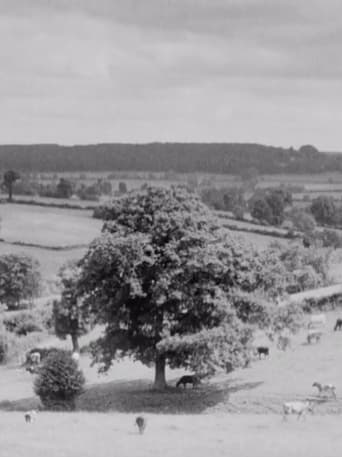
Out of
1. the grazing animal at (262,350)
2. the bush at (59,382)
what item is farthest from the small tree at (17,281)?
the bush at (59,382)

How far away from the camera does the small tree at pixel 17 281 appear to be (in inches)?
4641

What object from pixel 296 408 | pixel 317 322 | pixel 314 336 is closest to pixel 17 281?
pixel 317 322

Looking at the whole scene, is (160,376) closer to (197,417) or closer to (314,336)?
(197,417)

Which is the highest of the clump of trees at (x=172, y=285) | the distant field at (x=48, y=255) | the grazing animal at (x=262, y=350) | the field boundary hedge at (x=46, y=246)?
the clump of trees at (x=172, y=285)

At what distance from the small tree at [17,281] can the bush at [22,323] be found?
14.9 meters

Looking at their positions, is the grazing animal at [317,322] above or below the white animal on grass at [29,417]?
above

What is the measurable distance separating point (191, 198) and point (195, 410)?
44.3 feet

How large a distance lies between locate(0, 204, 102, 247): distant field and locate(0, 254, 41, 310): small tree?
2816cm

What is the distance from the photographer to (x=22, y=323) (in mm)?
100250

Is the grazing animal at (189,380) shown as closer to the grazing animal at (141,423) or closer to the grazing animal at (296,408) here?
the grazing animal at (296,408)

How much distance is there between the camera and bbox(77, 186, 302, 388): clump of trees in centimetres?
5034

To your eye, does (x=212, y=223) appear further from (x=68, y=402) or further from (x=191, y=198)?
(x=68, y=402)

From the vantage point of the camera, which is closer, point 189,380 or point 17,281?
point 189,380

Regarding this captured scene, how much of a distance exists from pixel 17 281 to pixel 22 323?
18.0 meters
